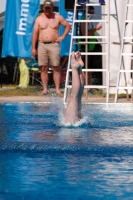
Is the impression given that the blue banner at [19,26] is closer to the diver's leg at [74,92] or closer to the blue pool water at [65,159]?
the blue pool water at [65,159]

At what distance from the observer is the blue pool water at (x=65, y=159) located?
410cm

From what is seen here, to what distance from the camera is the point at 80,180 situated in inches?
173

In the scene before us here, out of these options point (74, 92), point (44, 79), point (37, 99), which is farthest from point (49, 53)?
point (74, 92)

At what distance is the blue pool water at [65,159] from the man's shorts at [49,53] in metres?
4.88

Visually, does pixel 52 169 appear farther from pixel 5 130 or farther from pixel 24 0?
pixel 24 0

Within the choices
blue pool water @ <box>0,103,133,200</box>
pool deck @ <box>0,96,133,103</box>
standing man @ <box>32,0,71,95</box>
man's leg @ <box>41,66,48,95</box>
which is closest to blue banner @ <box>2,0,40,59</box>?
standing man @ <box>32,0,71,95</box>

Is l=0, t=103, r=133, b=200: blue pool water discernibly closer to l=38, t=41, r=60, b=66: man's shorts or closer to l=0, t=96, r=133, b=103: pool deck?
l=0, t=96, r=133, b=103: pool deck

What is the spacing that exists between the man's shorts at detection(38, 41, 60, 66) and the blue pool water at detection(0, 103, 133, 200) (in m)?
4.88

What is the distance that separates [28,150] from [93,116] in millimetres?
3109

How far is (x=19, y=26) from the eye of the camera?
51.0 feet

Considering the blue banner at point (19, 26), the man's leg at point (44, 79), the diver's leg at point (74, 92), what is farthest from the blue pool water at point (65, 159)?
the blue banner at point (19, 26)

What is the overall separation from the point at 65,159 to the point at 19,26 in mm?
10619

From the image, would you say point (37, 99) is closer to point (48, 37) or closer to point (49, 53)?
point (49, 53)

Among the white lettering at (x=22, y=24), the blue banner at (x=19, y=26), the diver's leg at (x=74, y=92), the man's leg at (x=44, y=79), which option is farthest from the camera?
the white lettering at (x=22, y=24)
